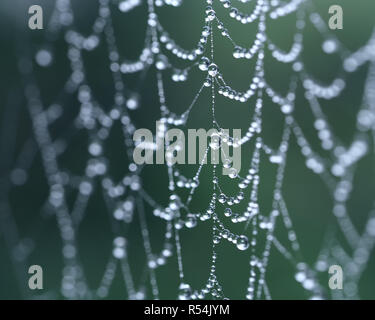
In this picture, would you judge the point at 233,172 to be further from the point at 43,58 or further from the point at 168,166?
the point at 43,58

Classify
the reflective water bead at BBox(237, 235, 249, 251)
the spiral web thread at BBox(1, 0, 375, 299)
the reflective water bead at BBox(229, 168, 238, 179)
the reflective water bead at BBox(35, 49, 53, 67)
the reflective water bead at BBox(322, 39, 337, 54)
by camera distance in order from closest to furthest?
the reflective water bead at BBox(237, 235, 249, 251)
the reflective water bead at BBox(229, 168, 238, 179)
the spiral web thread at BBox(1, 0, 375, 299)
the reflective water bead at BBox(322, 39, 337, 54)
the reflective water bead at BBox(35, 49, 53, 67)

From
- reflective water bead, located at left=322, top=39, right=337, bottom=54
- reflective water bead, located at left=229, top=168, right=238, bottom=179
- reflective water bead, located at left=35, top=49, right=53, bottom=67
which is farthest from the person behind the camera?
reflective water bead, located at left=35, top=49, right=53, bottom=67

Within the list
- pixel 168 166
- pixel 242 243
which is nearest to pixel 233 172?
pixel 242 243

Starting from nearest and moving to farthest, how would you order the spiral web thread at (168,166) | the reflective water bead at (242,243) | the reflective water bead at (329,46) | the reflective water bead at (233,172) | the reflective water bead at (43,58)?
1. the reflective water bead at (242,243)
2. the reflective water bead at (233,172)
3. the spiral web thread at (168,166)
4. the reflective water bead at (329,46)
5. the reflective water bead at (43,58)

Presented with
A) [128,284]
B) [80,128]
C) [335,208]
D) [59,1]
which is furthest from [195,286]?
[59,1]

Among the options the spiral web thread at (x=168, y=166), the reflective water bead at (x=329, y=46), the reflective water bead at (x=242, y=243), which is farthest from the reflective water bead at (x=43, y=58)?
the reflective water bead at (x=242, y=243)

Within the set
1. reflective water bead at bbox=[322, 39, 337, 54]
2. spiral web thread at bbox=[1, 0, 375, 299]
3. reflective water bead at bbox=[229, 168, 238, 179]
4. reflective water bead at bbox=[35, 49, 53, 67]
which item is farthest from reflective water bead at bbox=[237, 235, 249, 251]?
reflective water bead at bbox=[35, 49, 53, 67]

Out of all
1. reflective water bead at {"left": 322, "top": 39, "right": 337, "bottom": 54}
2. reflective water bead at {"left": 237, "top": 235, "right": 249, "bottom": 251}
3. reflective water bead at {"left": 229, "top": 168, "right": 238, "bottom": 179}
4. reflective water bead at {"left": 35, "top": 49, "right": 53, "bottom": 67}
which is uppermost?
reflective water bead at {"left": 35, "top": 49, "right": 53, "bottom": 67}

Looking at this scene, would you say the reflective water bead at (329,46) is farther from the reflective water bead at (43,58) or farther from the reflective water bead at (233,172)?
the reflective water bead at (43,58)

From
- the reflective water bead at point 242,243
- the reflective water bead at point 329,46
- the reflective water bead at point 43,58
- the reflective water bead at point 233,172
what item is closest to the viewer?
the reflective water bead at point 242,243

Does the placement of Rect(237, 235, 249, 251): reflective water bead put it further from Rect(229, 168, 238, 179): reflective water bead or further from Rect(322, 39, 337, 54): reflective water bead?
Rect(322, 39, 337, 54): reflective water bead
